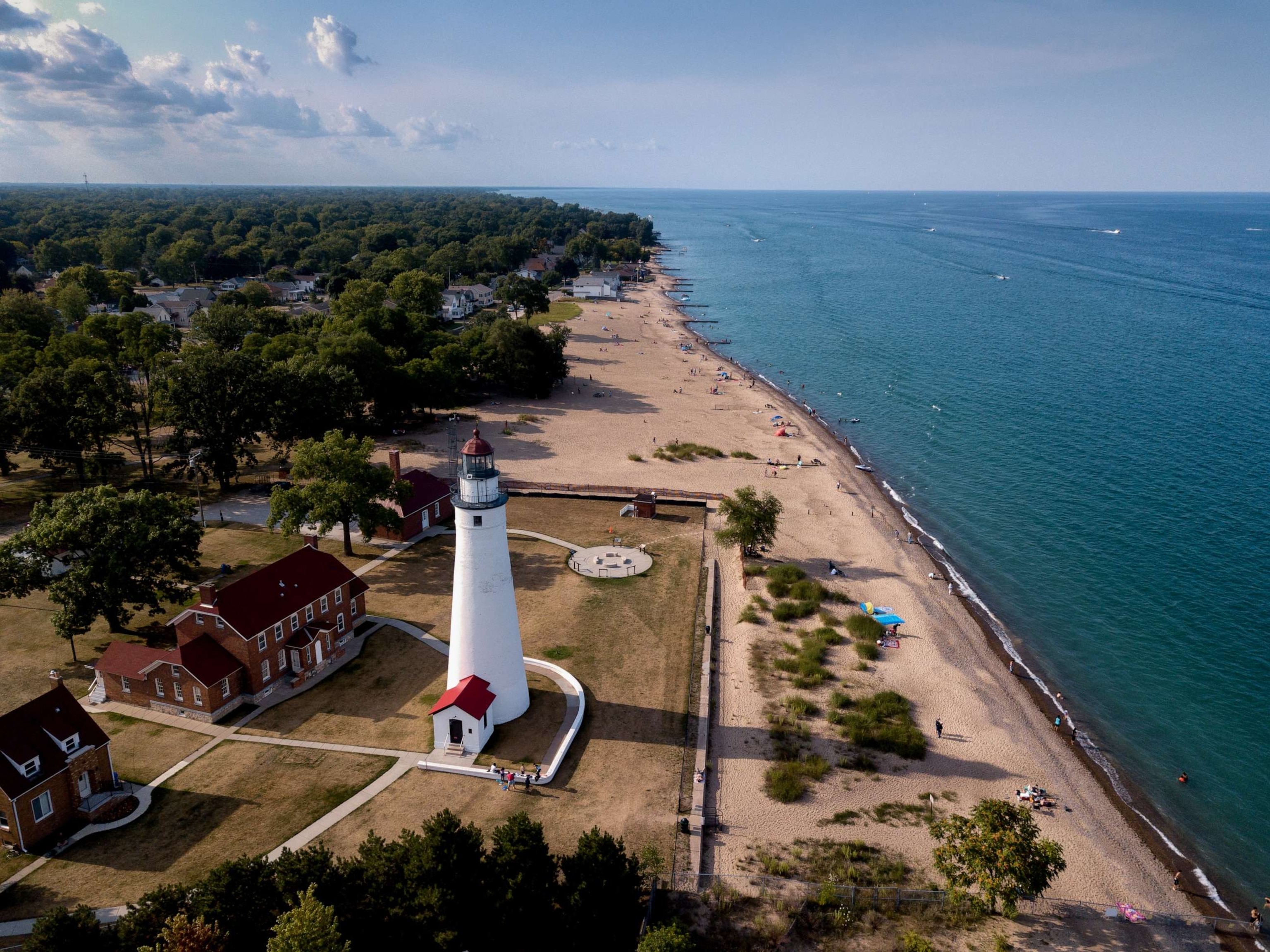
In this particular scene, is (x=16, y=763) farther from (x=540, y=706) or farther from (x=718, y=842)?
(x=718, y=842)

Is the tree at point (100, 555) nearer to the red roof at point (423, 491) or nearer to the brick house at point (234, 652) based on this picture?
the brick house at point (234, 652)

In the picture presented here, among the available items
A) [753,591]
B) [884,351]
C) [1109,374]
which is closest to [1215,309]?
[1109,374]

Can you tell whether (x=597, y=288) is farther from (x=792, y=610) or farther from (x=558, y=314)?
(x=792, y=610)

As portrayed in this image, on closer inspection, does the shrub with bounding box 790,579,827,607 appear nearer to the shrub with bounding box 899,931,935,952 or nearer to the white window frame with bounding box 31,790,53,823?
the shrub with bounding box 899,931,935,952

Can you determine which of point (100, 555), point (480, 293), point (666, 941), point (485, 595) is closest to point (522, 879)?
point (666, 941)

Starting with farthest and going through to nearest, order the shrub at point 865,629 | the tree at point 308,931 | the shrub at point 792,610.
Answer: the shrub at point 792,610
the shrub at point 865,629
the tree at point 308,931

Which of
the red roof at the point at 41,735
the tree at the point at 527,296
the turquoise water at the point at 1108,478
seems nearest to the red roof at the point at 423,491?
the red roof at the point at 41,735
